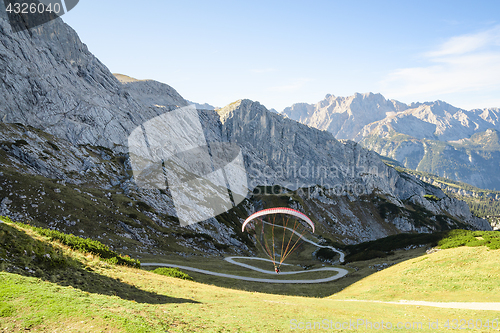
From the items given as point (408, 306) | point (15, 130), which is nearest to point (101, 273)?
point (408, 306)

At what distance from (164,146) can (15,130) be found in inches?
2443

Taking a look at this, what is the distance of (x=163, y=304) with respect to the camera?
643 inches

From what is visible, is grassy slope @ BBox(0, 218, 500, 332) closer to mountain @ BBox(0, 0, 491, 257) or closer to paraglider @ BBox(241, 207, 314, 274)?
mountain @ BBox(0, 0, 491, 257)

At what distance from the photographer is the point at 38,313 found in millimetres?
10836

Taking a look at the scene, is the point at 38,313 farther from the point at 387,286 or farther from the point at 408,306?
the point at 387,286

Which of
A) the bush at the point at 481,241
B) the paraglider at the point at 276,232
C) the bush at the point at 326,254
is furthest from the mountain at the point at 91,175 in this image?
the bush at the point at 481,241

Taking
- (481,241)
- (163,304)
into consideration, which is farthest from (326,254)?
(163,304)

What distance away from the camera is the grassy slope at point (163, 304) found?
1105 centimetres

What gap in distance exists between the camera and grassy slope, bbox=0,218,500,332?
36.3 feet

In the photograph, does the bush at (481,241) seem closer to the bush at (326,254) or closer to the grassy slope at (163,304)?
the grassy slope at (163,304)

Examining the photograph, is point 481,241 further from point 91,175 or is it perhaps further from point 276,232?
point 91,175

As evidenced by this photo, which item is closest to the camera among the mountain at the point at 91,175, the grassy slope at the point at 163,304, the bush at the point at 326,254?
the grassy slope at the point at 163,304

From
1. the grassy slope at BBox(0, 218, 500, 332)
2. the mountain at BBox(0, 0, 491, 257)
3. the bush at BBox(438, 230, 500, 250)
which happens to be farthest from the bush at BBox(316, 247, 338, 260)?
the grassy slope at BBox(0, 218, 500, 332)

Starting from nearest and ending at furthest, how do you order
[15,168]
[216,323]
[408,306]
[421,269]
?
[216,323]
[408,306]
[421,269]
[15,168]
